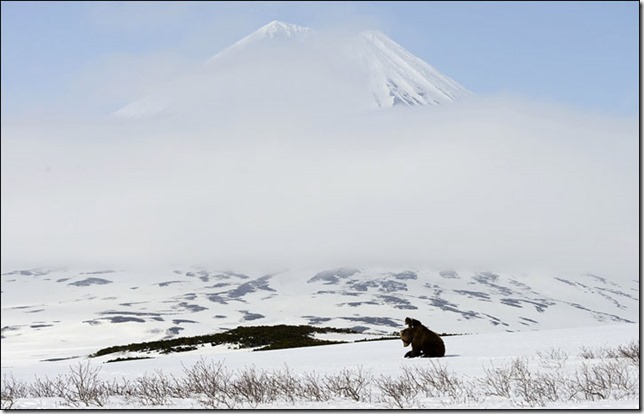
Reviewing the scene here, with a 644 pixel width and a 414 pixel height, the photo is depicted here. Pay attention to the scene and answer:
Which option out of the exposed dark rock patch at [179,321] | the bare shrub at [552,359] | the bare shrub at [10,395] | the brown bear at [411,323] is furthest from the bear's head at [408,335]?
the exposed dark rock patch at [179,321]

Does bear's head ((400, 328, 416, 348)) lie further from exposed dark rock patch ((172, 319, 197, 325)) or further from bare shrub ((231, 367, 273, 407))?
exposed dark rock patch ((172, 319, 197, 325))

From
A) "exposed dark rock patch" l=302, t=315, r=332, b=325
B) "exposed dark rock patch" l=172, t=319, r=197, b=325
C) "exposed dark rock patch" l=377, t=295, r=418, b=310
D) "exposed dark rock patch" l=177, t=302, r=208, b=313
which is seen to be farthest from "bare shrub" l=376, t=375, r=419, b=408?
"exposed dark rock patch" l=377, t=295, r=418, b=310

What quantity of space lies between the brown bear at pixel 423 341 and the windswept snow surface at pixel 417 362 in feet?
1.32

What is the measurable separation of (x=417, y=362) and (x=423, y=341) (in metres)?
0.98

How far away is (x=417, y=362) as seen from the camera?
60.6 feet

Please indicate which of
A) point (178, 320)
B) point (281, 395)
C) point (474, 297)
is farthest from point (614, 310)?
point (281, 395)

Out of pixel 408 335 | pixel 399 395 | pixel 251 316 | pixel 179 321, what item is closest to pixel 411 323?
pixel 408 335

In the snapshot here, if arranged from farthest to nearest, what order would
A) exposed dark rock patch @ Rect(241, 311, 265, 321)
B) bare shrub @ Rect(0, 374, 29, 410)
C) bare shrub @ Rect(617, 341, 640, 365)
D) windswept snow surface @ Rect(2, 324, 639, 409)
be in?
exposed dark rock patch @ Rect(241, 311, 265, 321) → bare shrub @ Rect(617, 341, 640, 365) → bare shrub @ Rect(0, 374, 29, 410) → windswept snow surface @ Rect(2, 324, 639, 409)

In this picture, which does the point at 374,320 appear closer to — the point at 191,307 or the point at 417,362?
the point at 191,307

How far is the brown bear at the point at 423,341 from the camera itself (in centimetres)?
1923

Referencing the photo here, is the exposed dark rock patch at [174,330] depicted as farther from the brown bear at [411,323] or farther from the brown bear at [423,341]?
the brown bear at [411,323]

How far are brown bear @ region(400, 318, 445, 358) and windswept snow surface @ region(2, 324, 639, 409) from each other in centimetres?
40

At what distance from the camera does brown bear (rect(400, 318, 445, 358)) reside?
19234 mm

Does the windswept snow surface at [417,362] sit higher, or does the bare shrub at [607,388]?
the bare shrub at [607,388]
